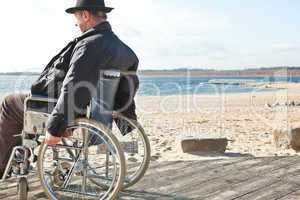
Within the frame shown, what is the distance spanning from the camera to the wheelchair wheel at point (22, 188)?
106 inches

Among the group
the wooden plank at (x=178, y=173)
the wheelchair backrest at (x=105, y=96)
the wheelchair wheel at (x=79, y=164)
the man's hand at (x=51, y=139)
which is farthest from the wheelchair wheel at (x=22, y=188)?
the wooden plank at (x=178, y=173)

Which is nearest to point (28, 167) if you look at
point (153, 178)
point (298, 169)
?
point (153, 178)

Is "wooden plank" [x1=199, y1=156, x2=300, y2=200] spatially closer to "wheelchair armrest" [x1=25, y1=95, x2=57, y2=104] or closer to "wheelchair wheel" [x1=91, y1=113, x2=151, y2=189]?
"wheelchair wheel" [x1=91, y1=113, x2=151, y2=189]

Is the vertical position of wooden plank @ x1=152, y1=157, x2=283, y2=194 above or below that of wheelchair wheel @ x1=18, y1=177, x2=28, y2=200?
below

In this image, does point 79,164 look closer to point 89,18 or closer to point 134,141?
point 134,141

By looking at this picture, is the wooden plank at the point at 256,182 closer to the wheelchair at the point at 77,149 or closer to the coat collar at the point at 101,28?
the wheelchair at the point at 77,149

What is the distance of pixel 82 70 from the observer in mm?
2361

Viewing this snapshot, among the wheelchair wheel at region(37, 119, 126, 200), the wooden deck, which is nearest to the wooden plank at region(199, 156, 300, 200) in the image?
the wooden deck

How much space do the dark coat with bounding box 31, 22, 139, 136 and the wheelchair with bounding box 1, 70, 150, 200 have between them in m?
0.07

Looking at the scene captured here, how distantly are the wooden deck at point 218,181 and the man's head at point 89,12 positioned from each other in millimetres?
1094

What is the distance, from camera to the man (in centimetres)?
236

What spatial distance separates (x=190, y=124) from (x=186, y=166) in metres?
8.53

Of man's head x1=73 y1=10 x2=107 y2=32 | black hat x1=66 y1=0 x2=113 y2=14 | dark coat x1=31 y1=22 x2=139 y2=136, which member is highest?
black hat x1=66 y1=0 x2=113 y2=14

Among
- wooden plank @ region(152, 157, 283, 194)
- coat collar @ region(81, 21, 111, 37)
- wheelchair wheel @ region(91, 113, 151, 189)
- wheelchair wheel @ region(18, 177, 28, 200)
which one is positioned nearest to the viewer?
coat collar @ region(81, 21, 111, 37)
